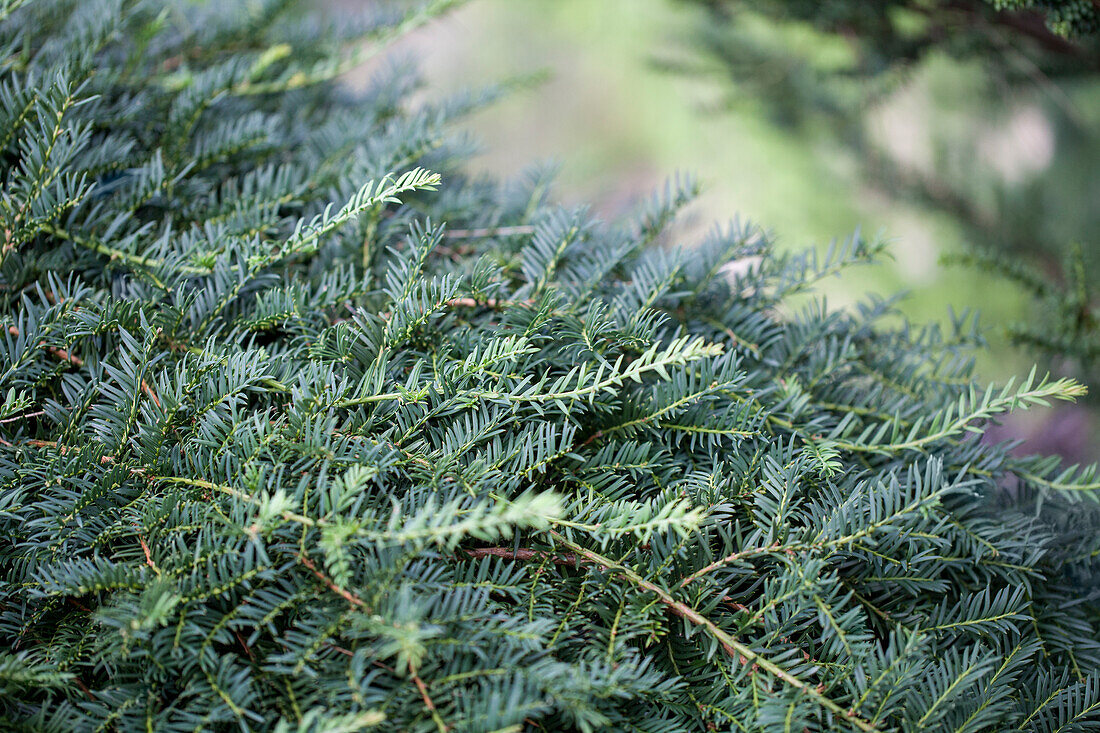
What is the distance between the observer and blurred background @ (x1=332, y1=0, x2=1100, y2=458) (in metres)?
0.55

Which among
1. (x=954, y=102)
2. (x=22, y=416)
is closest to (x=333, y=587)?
(x=22, y=416)

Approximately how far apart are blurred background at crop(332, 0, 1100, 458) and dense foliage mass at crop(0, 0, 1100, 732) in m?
0.12

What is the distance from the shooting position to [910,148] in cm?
109

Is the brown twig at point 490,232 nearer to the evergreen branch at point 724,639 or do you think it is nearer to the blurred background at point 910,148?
the blurred background at point 910,148

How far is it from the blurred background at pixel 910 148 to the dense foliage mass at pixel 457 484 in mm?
117

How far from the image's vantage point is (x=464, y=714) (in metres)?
0.21

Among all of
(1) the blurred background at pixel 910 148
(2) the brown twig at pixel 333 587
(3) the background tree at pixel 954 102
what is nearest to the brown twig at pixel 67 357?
(2) the brown twig at pixel 333 587

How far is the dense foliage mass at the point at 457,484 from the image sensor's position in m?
0.22

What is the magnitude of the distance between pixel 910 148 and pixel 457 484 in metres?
1.09

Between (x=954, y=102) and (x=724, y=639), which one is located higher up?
(x=954, y=102)

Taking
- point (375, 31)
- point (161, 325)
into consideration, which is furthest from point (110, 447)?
point (375, 31)

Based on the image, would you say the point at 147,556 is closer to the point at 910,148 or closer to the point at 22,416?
the point at 22,416

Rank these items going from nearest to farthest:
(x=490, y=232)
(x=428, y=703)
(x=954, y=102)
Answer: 1. (x=428, y=703)
2. (x=490, y=232)
3. (x=954, y=102)

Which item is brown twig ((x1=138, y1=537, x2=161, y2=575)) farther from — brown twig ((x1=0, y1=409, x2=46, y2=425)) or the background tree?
the background tree
